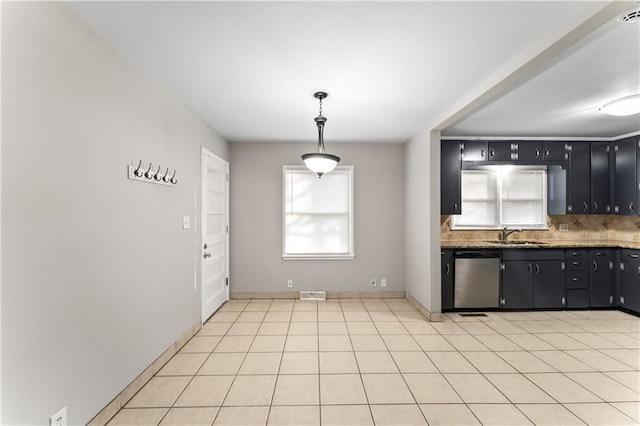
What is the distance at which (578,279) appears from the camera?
15.1ft

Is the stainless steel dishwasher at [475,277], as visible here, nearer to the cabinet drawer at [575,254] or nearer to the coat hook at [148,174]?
the cabinet drawer at [575,254]

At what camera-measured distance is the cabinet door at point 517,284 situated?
14.9 feet

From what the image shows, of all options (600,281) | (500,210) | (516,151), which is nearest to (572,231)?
(600,281)

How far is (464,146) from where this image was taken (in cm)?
477

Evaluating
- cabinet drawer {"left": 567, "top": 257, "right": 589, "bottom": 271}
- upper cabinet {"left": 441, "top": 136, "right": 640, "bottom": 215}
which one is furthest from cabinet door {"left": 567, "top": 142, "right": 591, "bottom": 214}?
cabinet drawer {"left": 567, "top": 257, "right": 589, "bottom": 271}

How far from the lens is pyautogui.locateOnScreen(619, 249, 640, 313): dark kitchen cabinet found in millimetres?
4344

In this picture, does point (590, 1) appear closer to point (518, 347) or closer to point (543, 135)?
point (518, 347)

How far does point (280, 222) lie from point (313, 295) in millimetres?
1280

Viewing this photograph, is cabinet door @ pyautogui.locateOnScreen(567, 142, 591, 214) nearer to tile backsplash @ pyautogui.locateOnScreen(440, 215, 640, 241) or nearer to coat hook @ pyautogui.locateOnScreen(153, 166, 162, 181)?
tile backsplash @ pyautogui.locateOnScreen(440, 215, 640, 241)

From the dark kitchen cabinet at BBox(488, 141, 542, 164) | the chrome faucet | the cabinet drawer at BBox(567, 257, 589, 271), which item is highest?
the dark kitchen cabinet at BBox(488, 141, 542, 164)

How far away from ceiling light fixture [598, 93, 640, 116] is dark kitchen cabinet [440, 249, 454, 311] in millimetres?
2292

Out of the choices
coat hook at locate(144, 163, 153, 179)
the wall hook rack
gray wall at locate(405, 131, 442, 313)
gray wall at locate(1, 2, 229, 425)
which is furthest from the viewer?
gray wall at locate(405, 131, 442, 313)

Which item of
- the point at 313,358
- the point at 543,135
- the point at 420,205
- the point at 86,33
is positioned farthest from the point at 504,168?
the point at 86,33

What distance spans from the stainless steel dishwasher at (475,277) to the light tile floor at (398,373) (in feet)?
1.02
